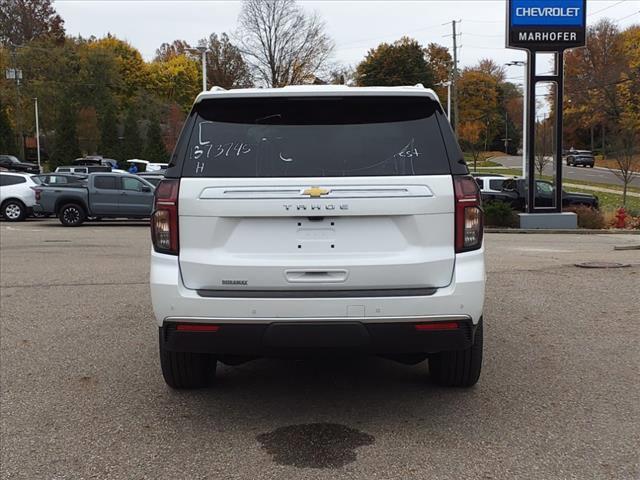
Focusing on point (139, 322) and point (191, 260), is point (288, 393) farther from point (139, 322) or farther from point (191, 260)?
Result: point (139, 322)

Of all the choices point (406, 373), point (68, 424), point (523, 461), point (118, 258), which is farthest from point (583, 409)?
point (118, 258)

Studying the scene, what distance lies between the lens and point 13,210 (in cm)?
2355

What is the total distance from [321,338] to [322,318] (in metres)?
0.11

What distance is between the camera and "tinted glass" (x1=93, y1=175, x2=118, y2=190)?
21750 mm

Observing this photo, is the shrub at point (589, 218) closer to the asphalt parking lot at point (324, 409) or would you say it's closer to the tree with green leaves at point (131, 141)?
the asphalt parking lot at point (324, 409)

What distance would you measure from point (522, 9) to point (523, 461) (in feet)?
65.6

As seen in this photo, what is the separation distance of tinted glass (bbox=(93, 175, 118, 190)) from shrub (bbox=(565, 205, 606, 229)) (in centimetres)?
1541

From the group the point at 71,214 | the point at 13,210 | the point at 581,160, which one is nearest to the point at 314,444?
the point at 71,214

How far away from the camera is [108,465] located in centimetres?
376

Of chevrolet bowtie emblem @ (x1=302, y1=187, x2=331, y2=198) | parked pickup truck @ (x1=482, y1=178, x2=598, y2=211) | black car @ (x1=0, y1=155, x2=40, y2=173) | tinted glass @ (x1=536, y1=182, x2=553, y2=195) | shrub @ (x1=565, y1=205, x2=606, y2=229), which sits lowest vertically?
shrub @ (x1=565, y1=205, x2=606, y2=229)

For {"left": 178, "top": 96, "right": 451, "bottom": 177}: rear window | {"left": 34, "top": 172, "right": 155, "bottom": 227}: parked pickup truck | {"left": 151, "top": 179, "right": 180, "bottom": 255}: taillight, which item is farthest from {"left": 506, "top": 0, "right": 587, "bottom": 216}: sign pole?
{"left": 151, "top": 179, "right": 180, "bottom": 255}: taillight

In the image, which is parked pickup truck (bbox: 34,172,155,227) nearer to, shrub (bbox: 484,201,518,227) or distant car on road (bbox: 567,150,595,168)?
shrub (bbox: 484,201,518,227)

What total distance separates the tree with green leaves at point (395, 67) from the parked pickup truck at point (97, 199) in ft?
201

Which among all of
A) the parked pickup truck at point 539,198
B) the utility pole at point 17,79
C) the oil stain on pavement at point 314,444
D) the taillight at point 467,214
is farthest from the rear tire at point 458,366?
the utility pole at point 17,79
